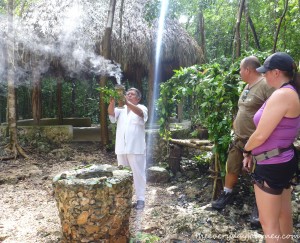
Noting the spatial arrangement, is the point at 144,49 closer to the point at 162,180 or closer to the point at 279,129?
the point at 162,180

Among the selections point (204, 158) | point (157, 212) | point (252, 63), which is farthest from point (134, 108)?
point (204, 158)

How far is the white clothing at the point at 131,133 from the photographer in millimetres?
3990

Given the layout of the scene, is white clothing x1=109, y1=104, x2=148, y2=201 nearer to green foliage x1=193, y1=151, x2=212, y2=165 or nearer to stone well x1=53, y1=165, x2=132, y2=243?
stone well x1=53, y1=165, x2=132, y2=243

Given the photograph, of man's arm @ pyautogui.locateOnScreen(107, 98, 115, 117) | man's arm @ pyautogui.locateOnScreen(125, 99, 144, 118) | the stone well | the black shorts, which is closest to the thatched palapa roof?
man's arm @ pyautogui.locateOnScreen(107, 98, 115, 117)

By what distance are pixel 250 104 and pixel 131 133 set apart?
155 cm

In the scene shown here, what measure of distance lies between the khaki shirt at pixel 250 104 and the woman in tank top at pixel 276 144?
3.09 feet

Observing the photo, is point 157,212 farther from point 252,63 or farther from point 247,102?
point 252,63

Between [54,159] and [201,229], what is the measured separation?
4.66 meters

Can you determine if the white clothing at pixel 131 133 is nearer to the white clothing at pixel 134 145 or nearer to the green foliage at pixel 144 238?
the white clothing at pixel 134 145

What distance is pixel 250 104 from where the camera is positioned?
10.4 ft

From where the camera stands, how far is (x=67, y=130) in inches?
325

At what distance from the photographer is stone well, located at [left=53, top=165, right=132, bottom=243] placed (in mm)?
2822

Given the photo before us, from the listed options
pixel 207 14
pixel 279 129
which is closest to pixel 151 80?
pixel 207 14

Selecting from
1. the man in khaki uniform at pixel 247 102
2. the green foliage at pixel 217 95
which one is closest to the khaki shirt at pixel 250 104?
the man in khaki uniform at pixel 247 102
